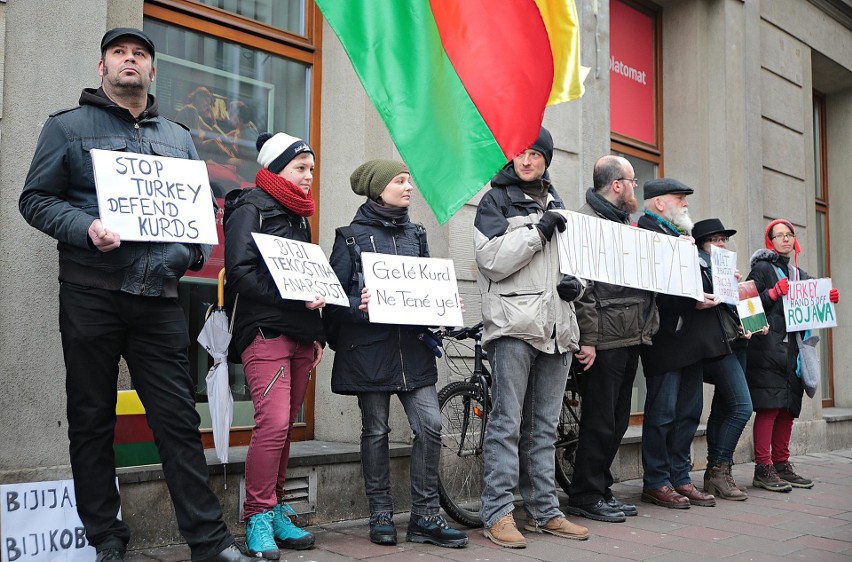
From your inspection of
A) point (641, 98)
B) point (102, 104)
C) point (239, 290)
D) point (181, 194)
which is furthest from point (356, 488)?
point (641, 98)

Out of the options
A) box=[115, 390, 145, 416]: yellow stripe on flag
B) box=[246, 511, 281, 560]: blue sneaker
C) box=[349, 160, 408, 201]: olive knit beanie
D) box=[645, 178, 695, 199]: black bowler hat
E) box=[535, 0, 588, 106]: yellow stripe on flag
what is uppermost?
box=[535, 0, 588, 106]: yellow stripe on flag

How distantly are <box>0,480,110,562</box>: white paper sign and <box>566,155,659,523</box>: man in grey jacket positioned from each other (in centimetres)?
290

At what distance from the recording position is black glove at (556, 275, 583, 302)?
4.91m

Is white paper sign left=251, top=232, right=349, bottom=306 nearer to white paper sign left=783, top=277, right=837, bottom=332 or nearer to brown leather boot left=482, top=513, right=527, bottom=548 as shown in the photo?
brown leather boot left=482, top=513, right=527, bottom=548

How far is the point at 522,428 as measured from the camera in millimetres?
5184

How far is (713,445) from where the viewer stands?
6543 mm

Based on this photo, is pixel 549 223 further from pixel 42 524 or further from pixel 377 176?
pixel 42 524

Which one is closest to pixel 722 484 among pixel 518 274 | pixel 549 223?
pixel 518 274

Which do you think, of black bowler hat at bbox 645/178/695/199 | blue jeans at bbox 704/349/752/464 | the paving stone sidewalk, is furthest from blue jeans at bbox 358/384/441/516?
blue jeans at bbox 704/349/752/464

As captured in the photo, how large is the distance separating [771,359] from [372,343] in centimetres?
379

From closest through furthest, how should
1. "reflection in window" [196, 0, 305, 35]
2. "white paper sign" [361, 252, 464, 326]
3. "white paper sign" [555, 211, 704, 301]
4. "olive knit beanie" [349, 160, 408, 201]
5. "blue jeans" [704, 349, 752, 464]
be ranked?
1. "white paper sign" [361, 252, 464, 326]
2. "olive knit beanie" [349, 160, 408, 201]
3. "white paper sign" [555, 211, 704, 301]
4. "reflection in window" [196, 0, 305, 35]
5. "blue jeans" [704, 349, 752, 464]

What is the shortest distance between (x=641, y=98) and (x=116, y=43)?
6792mm

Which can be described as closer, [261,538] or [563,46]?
[261,538]

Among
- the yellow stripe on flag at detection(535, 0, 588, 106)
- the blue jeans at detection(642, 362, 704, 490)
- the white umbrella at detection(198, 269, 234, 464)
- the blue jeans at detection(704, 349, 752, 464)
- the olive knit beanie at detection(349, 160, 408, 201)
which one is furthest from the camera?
the blue jeans at detection(704, 349, 752, 464)
